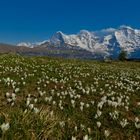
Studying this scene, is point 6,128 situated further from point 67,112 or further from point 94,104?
point 94,104

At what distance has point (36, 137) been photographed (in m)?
7.11

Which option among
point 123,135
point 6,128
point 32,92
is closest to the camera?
point 6,128

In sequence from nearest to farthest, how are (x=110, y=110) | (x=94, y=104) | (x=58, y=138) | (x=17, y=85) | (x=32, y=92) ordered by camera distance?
(x=58, y=138), (x=110, y=110), (x=94, y=104), (x=32, y=92), (x=17, y=85)

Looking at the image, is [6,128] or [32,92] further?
[32,92]

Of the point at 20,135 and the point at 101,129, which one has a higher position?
the point at 20,135

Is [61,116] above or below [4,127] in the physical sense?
below

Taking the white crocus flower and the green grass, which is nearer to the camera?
the white crocus flower

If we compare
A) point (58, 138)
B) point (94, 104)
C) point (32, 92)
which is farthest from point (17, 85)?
point (58, 138)

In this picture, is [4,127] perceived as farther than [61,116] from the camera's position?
No

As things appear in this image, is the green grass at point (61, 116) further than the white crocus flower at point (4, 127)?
Yes

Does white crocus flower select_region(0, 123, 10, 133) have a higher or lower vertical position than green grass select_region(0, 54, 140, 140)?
higher

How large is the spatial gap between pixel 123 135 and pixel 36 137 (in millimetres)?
4439

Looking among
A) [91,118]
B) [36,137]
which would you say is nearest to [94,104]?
[91,118]

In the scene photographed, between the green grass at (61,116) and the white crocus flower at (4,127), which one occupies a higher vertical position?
the white crocus flower at (4,127)
